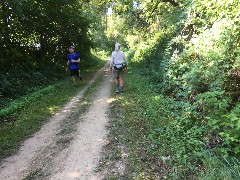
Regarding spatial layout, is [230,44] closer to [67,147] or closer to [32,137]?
[67,147]

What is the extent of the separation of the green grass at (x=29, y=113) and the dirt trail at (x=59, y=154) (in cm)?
33

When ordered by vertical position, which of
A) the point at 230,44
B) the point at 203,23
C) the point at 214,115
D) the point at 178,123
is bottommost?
the point at 178,123

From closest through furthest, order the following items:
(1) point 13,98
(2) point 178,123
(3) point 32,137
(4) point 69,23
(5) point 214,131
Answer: (5) point 214,131 → (2) point 178,123 → (3) point 32,137 → (1) point 13,98 → (4) point 69,23

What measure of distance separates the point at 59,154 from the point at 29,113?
159 inches

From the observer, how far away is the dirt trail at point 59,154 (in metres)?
5.46

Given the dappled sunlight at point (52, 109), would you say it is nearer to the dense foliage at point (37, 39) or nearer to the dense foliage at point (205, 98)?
the dense foliage at point (37, 39)

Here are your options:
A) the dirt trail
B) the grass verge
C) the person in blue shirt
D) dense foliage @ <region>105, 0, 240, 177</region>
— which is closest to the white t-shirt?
dense foliage @ <region>105, 0, 240, 177</region>

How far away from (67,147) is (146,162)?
2.08 m

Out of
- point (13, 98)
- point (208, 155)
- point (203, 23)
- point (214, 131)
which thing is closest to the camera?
point (208, 155)

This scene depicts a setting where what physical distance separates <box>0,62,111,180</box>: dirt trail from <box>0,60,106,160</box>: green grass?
1.07 ft

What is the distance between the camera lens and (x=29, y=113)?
9828 millimetres

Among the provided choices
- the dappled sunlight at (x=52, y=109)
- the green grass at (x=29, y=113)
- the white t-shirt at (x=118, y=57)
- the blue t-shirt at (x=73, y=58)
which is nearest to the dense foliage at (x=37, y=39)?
the green grass at (x=29, y=113)

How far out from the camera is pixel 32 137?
763cm

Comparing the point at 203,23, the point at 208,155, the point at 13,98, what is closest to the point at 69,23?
the point at 13,98
